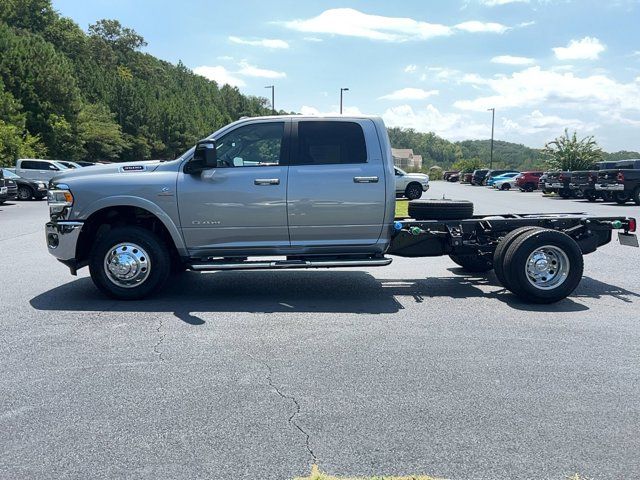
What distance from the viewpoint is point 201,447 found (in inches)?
135

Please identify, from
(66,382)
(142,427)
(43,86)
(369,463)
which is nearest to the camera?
(369,463)

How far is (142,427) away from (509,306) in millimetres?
4778

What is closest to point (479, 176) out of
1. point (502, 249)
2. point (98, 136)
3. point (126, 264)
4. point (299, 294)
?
point (98, 136)

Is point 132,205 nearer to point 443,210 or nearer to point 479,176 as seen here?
point 443,210

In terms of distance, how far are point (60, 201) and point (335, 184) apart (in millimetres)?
3395

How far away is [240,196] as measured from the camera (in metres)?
6.93

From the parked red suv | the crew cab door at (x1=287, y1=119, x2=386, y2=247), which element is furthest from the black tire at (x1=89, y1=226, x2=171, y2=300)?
the parked red suv

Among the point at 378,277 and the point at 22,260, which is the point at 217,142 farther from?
the point at 22,260

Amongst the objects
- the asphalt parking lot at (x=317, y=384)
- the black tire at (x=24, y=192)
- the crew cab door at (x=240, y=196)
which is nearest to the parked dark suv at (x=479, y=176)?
the black tire at (x=24, y=192)

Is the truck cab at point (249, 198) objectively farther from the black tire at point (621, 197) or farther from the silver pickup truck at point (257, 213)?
the black tire at point (621, 197)

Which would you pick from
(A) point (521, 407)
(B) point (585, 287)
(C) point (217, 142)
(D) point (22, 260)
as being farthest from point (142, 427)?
(D) point (22, 260)

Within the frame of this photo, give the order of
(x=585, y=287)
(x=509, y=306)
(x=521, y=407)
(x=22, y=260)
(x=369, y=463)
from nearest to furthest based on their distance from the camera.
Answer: (x=369, y=463)
(x=521, y=407)
(x=509, y=306)
(x=585, y=287)
(x=22, y=260)

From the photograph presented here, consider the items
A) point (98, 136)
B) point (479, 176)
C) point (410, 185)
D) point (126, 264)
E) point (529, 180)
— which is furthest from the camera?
point (98, 136)

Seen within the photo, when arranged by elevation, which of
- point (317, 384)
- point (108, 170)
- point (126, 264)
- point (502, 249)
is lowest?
point (317, 384)
